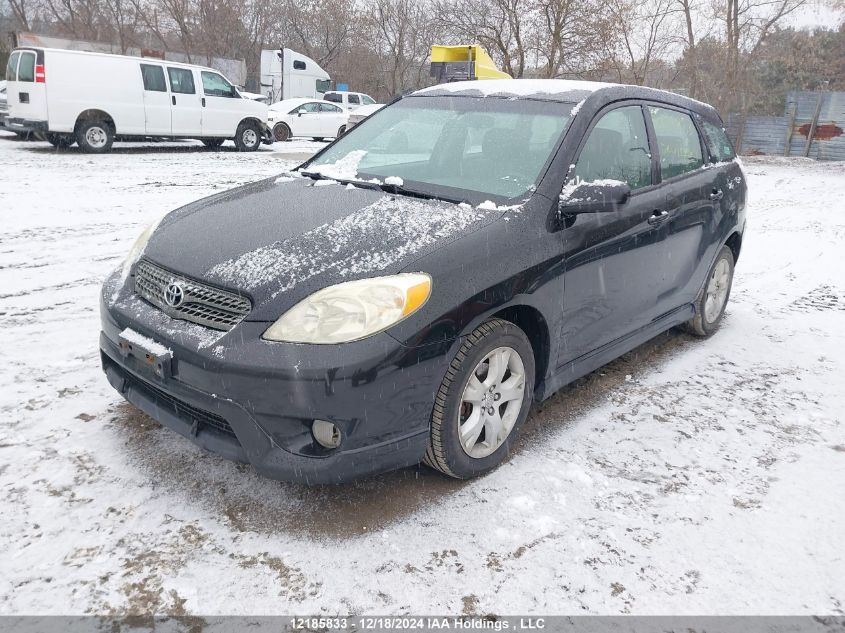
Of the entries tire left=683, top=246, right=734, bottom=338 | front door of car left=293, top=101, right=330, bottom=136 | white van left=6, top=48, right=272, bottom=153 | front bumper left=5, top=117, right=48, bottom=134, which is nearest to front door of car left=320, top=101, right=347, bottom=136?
front door of car left=293, top=101, right=330, bottom=136

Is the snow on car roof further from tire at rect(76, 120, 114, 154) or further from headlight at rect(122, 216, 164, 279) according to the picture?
tire at rect(76, 120, 114, 154)

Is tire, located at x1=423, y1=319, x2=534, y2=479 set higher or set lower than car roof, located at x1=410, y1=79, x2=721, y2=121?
lower

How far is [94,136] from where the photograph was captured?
45.5ft

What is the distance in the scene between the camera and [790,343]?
4930 mm

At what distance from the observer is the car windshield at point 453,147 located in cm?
329

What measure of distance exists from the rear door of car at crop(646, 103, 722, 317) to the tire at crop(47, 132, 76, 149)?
13173 mm

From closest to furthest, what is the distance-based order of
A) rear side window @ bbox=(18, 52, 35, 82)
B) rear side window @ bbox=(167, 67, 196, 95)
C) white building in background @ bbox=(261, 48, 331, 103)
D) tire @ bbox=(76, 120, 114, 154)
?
rear side window @ bbox=(18, 52, 35, 82) < tire @ bbox=(76, 120, 114, 154) < rear side window @ bbox=(167, 67, 196, 95) < white building in background @ bbox=(261, 48, 331, 103)

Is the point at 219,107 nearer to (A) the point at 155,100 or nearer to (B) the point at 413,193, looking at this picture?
(A) the point at 155,100

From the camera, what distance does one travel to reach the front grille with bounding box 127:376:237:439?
2564 mm

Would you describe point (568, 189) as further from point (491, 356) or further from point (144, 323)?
point (144, 323)

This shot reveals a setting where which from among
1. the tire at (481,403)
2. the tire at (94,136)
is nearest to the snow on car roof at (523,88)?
the tire at (481,403)

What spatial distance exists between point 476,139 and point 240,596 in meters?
2.52

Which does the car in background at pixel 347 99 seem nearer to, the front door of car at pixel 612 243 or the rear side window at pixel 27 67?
the rear side window at pixel 27 67

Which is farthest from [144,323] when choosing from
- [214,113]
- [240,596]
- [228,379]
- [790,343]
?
[214,113]
